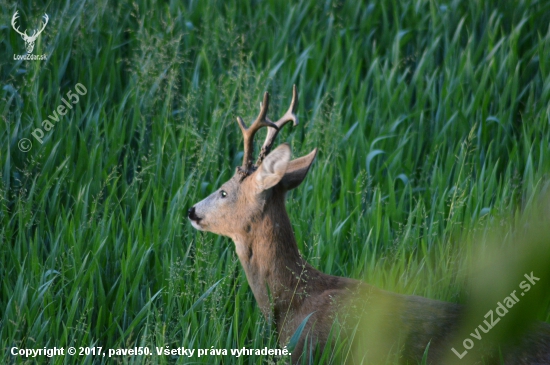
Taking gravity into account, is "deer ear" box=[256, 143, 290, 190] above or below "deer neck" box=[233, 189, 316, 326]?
above

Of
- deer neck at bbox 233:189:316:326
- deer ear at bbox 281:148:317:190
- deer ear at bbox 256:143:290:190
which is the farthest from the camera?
deer ear at bbox 281:148:317:190

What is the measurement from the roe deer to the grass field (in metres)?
0.19

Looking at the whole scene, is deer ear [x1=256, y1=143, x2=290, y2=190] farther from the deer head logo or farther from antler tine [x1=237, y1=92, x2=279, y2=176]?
the deer head logo

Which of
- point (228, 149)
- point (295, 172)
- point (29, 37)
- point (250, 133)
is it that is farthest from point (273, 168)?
point (29, 37)

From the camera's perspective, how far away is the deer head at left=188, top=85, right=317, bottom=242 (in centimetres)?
350

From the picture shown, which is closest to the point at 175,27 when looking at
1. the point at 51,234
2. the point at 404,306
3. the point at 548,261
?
the point at 51,234

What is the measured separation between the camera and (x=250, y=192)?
355 centimetres

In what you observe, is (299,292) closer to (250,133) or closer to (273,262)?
(273,262)

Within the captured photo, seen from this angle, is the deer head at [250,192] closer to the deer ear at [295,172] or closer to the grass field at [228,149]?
the deer ear at [295,172]

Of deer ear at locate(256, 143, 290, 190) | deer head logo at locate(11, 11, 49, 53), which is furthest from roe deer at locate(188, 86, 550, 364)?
deer head logo at locate(11, 11, 49, 53)

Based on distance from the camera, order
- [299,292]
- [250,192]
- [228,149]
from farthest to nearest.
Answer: [228,149] < [250,192] < [299,292]

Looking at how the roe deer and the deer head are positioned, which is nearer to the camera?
the roe deer

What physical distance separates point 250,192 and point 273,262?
0.39 metres

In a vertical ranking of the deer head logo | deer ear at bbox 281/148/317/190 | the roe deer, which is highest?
the deer head logo
